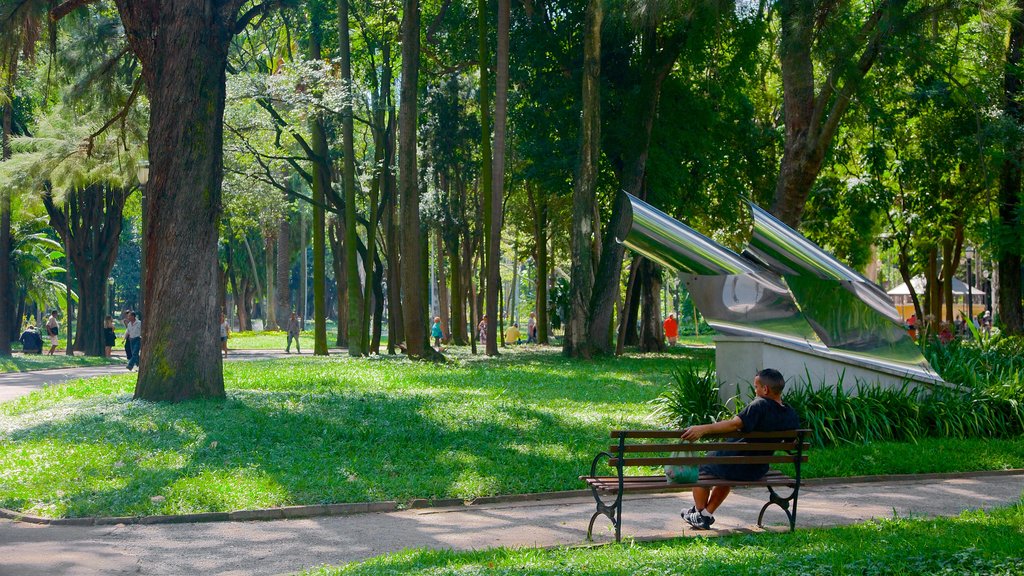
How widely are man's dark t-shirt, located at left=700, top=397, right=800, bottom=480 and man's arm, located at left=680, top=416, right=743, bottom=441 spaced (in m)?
0.10

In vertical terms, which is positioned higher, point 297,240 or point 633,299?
point 297,240

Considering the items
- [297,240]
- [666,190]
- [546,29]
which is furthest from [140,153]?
[297,240]

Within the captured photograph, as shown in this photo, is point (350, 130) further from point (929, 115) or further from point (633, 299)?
point (929, 115)

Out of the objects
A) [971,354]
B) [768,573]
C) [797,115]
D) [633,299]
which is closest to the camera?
[768,573]

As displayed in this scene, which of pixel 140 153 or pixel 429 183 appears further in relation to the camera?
pixel 429 183

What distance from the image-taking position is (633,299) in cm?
3650

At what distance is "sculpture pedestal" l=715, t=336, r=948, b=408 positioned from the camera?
12969mm

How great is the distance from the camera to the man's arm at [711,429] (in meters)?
7.79

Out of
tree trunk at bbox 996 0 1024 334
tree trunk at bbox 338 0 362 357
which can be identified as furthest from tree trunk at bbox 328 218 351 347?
tree trunk at bbox 996 0 1024 334

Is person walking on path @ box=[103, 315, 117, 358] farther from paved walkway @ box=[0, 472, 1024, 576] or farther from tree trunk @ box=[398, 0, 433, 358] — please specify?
paved walkway @ box=[0, 472, 1024, 576]

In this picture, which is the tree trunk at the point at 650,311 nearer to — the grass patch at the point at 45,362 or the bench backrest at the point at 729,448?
the grass patch at the point at 45,362

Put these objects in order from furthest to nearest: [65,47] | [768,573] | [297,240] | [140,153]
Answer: [297,240] → [140,153] → [65,47] → [768,573]

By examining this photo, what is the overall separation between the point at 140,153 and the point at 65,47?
4433 mm

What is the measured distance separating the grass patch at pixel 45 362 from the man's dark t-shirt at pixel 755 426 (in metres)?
27.1
